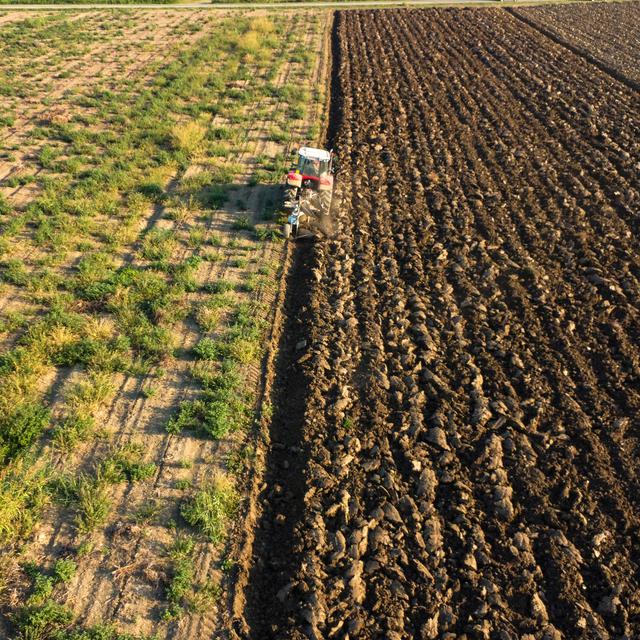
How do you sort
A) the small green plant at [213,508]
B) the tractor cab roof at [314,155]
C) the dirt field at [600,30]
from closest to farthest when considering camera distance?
the small green plant at [213,508]
the tractor cab roof at [314,155]
the dirt field at [600,30]

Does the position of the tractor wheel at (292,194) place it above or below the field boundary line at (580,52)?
below

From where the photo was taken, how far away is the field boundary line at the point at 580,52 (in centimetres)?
2806

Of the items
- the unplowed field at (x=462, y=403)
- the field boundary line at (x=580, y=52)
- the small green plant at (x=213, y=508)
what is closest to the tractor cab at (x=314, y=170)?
the unplowed field at (x=462, y=403)

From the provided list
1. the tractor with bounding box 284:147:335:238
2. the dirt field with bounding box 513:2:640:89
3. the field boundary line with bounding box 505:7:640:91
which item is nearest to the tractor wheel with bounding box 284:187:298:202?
the tractor with bounding box 284:147:335:238

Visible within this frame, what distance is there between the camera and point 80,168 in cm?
1894

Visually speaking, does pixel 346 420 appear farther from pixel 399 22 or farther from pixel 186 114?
pixel 399 22

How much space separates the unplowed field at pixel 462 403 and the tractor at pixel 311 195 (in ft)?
3.55

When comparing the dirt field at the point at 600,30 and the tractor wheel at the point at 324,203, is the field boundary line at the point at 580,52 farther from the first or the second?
the tractor wheel at the point at 324,203

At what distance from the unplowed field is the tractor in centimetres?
108

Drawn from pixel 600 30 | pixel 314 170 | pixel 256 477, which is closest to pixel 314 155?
pixel 314 170

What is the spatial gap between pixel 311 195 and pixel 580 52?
28588mm

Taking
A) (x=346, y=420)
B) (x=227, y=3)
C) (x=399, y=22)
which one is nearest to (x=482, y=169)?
(x=346, y=420)

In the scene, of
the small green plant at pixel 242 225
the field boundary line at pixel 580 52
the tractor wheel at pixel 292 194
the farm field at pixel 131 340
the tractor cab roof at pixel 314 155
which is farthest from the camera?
the field boundary line at pixel 580 52

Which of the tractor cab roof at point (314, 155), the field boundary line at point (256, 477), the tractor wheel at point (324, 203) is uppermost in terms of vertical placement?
the tractor cab roof at point (314, 155)
